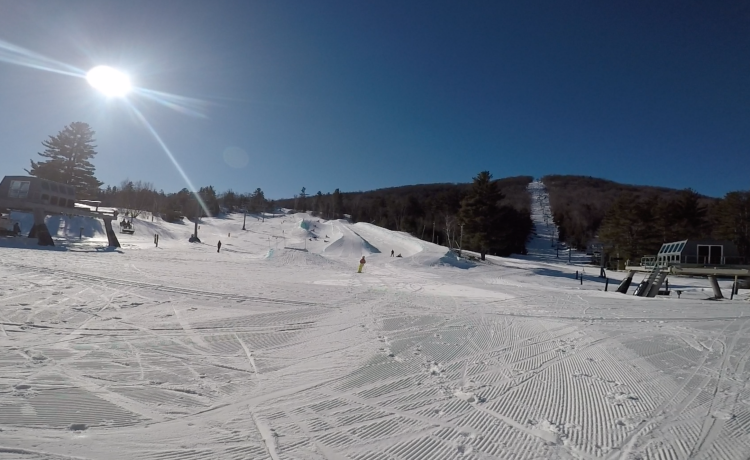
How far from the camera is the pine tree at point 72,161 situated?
131 ft

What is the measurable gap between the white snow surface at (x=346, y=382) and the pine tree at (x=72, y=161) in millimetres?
41010

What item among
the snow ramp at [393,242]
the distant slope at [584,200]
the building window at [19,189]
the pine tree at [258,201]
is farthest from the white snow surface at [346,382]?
the pine tree at [258,201]

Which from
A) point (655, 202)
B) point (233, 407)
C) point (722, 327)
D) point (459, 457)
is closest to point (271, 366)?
point (233, 407)

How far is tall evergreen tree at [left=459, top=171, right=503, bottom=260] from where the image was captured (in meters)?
35.6

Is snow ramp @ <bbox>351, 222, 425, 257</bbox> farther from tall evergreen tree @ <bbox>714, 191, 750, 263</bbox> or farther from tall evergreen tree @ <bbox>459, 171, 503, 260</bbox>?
tall evergreen tree @ <bbox>714, 191, 750, 263</bbox>

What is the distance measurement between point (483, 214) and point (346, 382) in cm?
3388

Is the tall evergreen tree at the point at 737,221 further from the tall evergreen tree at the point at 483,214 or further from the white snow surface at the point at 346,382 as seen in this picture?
the white snow surface at the point at 346,382

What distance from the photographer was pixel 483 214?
1416 inches

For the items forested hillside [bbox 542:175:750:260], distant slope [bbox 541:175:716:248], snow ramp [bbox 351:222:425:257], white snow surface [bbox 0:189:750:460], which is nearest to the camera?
white snow surface [bbox 0:189:750:460]

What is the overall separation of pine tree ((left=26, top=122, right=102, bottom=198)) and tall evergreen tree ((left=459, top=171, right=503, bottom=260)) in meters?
43.2

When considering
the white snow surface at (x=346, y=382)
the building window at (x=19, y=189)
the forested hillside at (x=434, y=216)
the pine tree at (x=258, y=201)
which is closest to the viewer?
the white snow surface at (x=346, y=382)

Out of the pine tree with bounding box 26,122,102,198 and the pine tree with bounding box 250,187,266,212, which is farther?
the pine tree with bounding box 250,187,266,212

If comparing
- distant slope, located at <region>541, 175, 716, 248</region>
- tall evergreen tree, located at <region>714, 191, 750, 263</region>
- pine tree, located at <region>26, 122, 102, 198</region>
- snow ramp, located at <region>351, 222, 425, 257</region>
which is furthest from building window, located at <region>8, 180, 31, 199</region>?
distant slope, located at <region>541, 175, 716, 248</region>

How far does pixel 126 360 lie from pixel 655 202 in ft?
166
